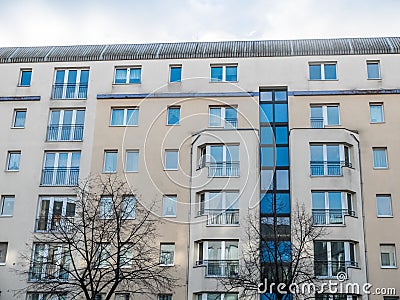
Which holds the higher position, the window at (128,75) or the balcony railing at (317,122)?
the window at (128,75)

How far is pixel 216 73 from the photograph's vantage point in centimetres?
3862

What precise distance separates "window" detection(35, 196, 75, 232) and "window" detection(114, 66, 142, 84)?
Result: 8.76 meters

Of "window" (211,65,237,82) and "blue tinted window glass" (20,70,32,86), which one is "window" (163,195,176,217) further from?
"blue tinted window glass" (20,70,32,86)

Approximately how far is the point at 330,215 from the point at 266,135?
6544mm

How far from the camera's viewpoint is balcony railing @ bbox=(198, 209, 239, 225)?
33.3 metres

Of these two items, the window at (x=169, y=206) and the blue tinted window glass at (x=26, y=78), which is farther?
the blue tinted window glass at (x=26, y=78)

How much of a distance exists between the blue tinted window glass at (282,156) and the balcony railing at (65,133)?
41.3 ft

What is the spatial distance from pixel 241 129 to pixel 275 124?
241 centimetres

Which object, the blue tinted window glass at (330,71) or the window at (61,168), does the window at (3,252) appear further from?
the blue tinted window glass at (330,71)

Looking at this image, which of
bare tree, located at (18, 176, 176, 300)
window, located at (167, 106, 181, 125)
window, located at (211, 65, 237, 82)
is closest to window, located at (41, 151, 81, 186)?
bare tree, located at (18, 176, 176, 300)

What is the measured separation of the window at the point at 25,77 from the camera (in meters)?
39.8

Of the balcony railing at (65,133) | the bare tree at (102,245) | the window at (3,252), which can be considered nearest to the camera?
the bare tree at (102,245)

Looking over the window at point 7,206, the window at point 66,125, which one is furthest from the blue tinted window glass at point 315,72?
the window at point 7,206

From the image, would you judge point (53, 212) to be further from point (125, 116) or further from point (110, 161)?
point (125, 116)
